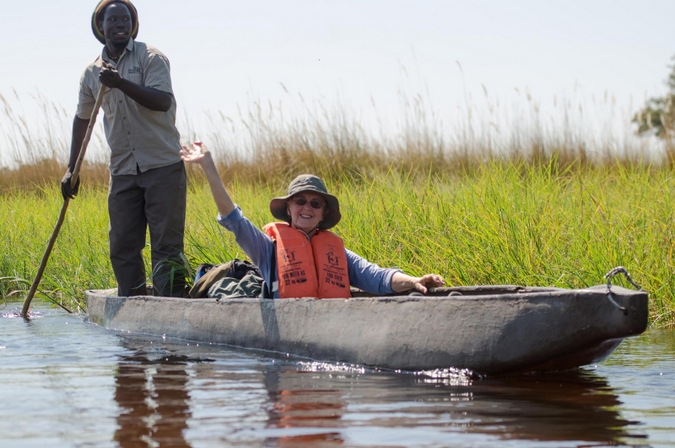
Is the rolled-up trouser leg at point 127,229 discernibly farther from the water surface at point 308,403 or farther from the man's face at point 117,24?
the water surface at point 308,403

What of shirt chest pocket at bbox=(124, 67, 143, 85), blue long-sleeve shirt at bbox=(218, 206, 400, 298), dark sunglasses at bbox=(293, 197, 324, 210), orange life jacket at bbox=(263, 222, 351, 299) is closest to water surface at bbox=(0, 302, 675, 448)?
orange life jacket at bbox=(263, 222, 351, 299)

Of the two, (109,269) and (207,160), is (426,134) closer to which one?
Answer: (109,269)

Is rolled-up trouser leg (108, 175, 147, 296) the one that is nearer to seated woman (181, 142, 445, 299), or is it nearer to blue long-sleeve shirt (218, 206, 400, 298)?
seated woman (181, 142, 445, 299)

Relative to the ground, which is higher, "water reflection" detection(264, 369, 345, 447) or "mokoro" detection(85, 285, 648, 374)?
"mokoro" detection(85, 285, 648, 374)

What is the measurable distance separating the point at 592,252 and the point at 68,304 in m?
5.28

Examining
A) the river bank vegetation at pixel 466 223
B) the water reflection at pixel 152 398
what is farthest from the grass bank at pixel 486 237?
the water reflection at pixel 152 398

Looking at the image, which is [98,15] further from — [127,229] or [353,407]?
[353,407]

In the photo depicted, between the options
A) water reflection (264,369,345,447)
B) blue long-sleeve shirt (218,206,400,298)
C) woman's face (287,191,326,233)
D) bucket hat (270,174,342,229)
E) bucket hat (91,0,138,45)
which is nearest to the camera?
water reflection (264,369,345,447)

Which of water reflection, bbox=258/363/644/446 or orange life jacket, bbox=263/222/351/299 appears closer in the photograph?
water reflection, bbox=258/363/644/446

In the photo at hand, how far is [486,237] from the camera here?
655 cm

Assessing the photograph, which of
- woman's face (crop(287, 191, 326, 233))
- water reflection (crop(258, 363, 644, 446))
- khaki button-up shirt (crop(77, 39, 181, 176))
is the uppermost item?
khaki button-up shirt (crop(77, 39, 181, 176))

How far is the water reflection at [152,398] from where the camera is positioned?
3.11 metres

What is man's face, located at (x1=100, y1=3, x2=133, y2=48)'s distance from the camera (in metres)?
6.23

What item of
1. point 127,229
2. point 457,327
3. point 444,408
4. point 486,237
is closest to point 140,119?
point 127,229
